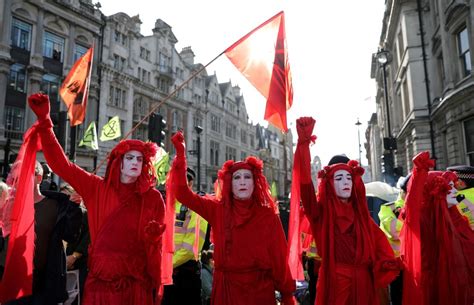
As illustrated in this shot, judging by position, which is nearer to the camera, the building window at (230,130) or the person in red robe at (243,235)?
the person in red robe at (243,235)

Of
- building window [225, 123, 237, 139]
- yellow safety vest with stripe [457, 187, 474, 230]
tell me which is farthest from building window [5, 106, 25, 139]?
building window [225, 123, 237, 139]

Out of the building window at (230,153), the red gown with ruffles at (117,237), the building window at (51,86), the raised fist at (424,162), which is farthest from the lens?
the building window at (230,153)

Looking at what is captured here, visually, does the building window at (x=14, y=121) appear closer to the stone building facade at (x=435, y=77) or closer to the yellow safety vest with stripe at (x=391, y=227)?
the stone building facade at (x=435, y=77)

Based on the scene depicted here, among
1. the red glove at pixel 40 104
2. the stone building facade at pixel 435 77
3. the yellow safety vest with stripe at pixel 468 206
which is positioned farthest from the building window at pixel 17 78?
the yellow safety vest with stripe at pixel 468 206

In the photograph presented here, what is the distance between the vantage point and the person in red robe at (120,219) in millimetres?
2908

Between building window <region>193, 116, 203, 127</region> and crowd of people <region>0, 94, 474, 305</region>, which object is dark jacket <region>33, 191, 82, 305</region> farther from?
building window <region>193, 116, 203, 127</region>

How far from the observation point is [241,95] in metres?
55.8

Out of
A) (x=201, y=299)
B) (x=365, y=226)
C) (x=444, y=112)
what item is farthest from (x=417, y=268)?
(x=444, y=112)

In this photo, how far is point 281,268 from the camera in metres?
3.33

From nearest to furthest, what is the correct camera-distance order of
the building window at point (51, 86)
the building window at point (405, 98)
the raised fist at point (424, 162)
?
the raised fist at point (424, 162) < the building window at point (405, 98) < the building window at point (51, 86)

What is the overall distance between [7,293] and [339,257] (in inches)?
113

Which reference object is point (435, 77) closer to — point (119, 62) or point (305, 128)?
point (305, 128)

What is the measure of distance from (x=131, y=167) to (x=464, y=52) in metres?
17.3

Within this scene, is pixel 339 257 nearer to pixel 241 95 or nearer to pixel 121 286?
pixel 121 286
